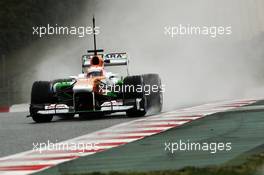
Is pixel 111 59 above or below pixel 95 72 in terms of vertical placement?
above

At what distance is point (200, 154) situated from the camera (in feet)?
32.4

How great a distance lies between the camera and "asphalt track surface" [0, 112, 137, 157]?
12.9 meters

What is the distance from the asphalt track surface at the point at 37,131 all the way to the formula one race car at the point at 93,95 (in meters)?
0.24

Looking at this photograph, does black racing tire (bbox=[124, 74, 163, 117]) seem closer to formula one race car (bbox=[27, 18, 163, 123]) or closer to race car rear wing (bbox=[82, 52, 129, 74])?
formula one race car (bbox=[27, 18, 163, 123])

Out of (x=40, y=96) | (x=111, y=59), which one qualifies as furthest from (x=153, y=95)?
(x=40, y=96)

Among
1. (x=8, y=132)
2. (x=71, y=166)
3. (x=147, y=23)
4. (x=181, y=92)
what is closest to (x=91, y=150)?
(x=71, y=166)
